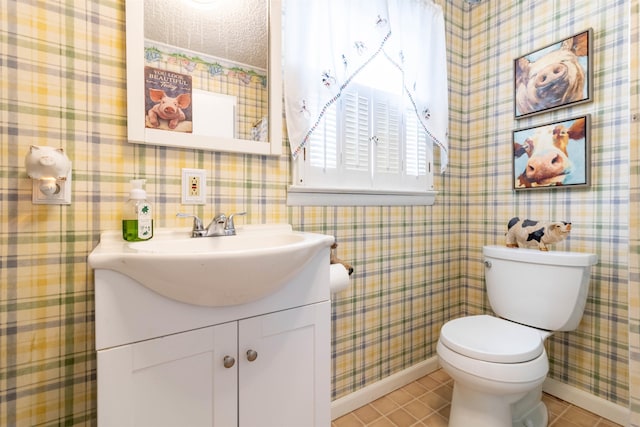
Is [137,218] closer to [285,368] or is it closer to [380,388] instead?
[285,368]

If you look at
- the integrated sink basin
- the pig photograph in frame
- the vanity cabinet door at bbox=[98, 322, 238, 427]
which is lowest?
the vanity cabinet door at bbox=[98, 322, 238, 427]

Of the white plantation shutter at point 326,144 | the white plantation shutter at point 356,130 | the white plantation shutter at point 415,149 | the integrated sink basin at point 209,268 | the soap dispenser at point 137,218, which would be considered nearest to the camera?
the integrated sink basin at point 209,268

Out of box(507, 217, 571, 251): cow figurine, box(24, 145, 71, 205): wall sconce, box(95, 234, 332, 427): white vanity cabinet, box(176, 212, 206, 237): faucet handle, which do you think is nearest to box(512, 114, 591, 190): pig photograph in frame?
box(507, 217, 571, 251): cow figurine

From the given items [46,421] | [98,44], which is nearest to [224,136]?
[98,44]

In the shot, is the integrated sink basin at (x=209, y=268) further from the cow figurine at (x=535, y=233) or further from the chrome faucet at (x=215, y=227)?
the cow figurine at (x=535, y=233)

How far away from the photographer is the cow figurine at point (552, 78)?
1.49m

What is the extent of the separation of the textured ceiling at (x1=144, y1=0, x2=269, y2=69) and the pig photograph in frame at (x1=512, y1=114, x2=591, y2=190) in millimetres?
1425

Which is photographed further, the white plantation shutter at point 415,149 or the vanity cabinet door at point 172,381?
the white plantation shutter at point 415,149

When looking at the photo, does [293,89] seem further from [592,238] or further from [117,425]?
[592,238]

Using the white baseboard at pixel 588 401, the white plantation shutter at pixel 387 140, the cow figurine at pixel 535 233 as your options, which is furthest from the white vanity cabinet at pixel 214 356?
the white baseboard at pixel 588 401

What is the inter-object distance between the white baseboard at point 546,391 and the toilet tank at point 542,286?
1.36ft

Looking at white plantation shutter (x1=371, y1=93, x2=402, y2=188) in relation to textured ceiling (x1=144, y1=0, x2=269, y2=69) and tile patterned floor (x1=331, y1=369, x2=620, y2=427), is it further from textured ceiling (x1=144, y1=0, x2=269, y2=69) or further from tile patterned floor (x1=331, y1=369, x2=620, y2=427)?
tile patterned floor (x1=331, y1=369, x2=620, y2=427)

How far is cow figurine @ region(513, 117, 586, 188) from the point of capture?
1512 millimetres

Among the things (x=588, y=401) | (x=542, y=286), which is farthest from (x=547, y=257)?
(x=588, y=401)
